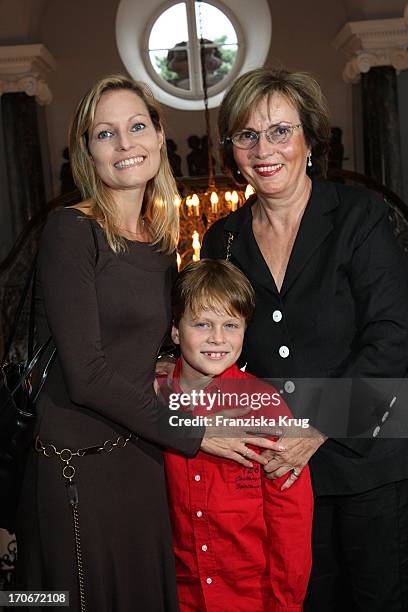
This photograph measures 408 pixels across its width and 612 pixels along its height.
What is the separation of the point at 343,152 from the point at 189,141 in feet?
7.10

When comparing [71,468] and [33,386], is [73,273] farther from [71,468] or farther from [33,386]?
[71,468]

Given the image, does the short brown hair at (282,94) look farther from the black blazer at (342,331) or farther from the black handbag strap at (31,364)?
the black handbag strap at (31,364)

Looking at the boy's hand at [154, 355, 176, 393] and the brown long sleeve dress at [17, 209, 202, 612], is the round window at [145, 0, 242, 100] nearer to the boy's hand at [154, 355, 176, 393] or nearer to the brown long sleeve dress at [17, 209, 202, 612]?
the boy's hand at [154, 355, 176, 393]

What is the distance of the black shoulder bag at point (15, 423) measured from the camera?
252cm

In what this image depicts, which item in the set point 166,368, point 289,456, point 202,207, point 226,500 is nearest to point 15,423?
point 166,368

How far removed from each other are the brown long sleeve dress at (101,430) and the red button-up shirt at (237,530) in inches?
4.3

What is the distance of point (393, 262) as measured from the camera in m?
2.74

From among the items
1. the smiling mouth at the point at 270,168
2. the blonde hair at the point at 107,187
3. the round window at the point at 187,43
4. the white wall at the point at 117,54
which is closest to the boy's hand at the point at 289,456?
the blonde hair at the point at 107,187

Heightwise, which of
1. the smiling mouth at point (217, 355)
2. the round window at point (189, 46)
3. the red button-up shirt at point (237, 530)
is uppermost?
the round window at point (189, 46)

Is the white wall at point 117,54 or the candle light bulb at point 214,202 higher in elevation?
the white wall at point 117,54

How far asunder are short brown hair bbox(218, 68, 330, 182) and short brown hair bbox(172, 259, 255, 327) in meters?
0.51

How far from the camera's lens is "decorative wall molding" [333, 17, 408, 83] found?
1050 cm

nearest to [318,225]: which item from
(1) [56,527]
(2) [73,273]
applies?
(2) [73,273]

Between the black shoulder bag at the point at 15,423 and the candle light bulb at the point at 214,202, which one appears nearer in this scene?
the black shoulder bag at the point at 15,423
